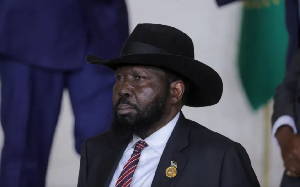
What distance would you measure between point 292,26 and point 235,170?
1683mm

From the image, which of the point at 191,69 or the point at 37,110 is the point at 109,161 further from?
the point at 37,110

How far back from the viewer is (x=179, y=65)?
2037 millimetres

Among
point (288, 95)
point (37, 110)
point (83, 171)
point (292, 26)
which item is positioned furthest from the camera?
point (292, 26)

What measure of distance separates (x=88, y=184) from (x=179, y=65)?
2.16ft

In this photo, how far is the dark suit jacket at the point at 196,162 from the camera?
1942 mm

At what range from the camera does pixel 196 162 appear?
199 centimetres

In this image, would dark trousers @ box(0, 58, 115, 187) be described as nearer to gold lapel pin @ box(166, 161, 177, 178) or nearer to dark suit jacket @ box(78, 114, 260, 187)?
dark suit jacket @ box(78, 114, 260, 187)

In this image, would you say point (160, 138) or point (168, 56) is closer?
point (168, 56)

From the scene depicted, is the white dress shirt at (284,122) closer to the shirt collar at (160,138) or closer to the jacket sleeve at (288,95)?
the jacket sleeve at (288,95)

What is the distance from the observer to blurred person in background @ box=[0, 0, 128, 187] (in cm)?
313

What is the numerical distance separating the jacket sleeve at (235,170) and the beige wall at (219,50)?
4.44ft

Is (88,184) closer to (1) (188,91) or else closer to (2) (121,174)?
(2) (121,174)

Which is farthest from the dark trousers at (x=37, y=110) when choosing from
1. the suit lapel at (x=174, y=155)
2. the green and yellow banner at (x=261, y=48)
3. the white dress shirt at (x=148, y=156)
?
the suit lapel at (x=174, y=155)

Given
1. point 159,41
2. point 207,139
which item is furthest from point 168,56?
point 207,139
